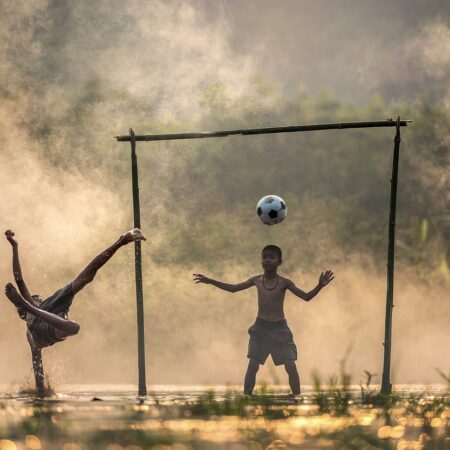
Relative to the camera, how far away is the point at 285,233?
35875mm

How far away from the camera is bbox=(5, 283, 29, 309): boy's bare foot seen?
11523mm

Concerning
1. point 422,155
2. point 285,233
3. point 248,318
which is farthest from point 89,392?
point 422,155

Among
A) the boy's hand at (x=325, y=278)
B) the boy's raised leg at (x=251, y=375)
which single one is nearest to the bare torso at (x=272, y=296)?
the boy's raised leg at (x=251, y=375)

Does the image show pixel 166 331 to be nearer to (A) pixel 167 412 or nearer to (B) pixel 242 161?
(B) pixel 242 161

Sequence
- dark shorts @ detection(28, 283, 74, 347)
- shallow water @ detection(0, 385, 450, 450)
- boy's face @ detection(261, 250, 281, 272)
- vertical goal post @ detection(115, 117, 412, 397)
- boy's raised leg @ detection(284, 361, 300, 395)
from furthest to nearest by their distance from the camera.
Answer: boy's face @ detection(261, 250, 281, 272) → boy's raised leg @ detection(284, 361, 300, 395) → vertical goal post @ detection(115, 117, 412, 397) → dark shorts @ detection(28, 283, 74, 347) → shallow water @ detection(0, 385, 450, 450)

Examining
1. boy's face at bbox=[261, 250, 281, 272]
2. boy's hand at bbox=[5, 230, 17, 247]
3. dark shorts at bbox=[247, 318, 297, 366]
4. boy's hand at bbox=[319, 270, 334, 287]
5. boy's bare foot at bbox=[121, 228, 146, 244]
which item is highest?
boy's hand at bbox=[5, 230, 17, 247]

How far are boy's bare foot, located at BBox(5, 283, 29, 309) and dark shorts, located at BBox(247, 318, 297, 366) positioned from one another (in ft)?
10.7

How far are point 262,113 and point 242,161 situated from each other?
3243mm

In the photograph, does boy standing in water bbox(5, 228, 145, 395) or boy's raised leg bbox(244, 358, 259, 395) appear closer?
boy standing in water bbox(5, 228, 145, 395)

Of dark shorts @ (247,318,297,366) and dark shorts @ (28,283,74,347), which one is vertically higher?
dark shorts @ (28,283,74,347)

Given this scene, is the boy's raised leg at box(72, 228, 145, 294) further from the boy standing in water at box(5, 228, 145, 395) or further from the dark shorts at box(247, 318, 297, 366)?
the dark shorts at box(247, 318, 297, 366)

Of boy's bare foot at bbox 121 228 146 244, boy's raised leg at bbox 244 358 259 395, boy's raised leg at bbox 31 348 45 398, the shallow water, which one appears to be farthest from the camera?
boy's raised leg at bbox 244 358 259 395

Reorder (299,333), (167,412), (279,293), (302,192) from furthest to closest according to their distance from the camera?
1. (302,192)
2. (299,333)
3. (279,293)
4. (167,412)

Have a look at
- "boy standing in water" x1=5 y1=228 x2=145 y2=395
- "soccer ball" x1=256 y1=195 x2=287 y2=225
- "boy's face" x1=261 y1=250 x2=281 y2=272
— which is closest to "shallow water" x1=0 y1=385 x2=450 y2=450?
"boy standing in water" x1=5 y1=228 x2=145 y2=395
